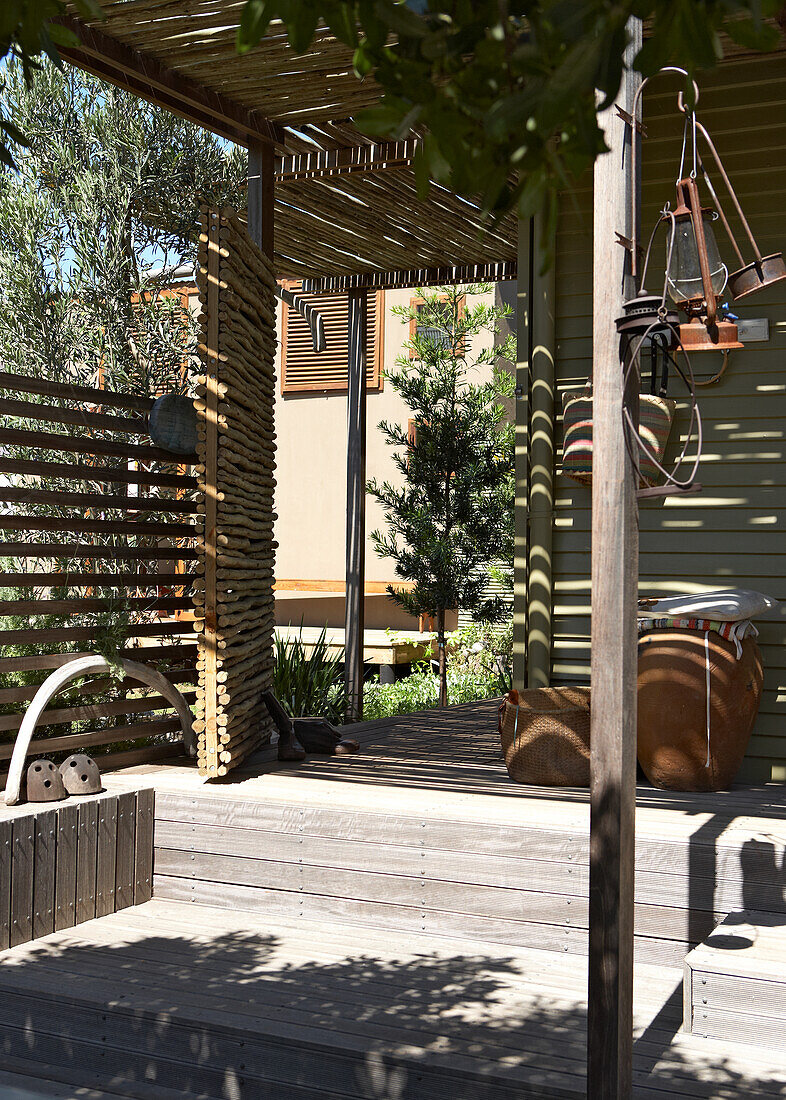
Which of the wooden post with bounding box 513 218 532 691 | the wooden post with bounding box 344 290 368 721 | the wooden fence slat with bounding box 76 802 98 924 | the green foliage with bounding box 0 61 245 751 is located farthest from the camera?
the wooden post with bounding box 344 290 368 721

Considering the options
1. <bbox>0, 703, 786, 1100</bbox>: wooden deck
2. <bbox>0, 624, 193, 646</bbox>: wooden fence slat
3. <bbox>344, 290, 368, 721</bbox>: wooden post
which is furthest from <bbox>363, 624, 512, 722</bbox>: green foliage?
<bbox>0, 703, 786, 1100</bbox>: wooden deck

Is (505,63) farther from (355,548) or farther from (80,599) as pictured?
(355,548)

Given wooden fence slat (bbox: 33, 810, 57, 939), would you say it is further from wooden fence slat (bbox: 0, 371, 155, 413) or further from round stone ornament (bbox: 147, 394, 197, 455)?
round stone ornament (bbox: 147, 394, 197, 455)

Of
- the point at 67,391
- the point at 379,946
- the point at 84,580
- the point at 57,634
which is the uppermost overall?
the point at 67,391

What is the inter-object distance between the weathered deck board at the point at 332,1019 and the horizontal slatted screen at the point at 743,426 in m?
1.85

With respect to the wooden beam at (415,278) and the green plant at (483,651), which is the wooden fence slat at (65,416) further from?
the green plant at (483,651)

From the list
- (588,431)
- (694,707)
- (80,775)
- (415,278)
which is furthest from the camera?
(415,278)

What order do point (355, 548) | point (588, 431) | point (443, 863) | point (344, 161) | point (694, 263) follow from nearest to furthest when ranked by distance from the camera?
1. point (694, 263)
2. point (443, 863)
3. point (588, 431)
4. point (344, 161)
5. point (355, 548)

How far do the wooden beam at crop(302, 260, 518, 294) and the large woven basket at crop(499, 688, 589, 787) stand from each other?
454cm

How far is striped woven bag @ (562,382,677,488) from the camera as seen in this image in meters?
4.94

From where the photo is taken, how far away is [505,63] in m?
1.34

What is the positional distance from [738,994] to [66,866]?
2566 millimetres

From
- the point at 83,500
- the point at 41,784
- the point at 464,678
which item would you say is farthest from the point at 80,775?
the point at 464,678

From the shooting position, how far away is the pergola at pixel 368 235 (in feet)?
9.25
